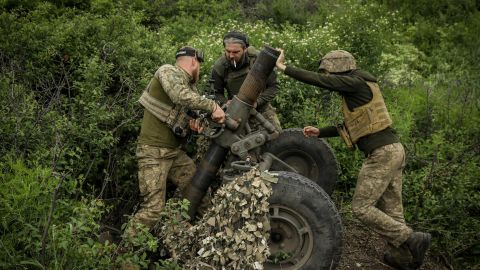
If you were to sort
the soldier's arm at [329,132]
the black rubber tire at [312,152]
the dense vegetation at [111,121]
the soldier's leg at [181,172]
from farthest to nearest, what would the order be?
the black rubber tire at [312,152] → the soldier's arm at [329,132] → the soldier's leg at [181,172] → the dense vegetation at [111,121]

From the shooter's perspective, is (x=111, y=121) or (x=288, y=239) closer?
(x=288, y=239)

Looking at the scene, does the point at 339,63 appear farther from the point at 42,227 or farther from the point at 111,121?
the point at 42,227

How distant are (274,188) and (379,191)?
1.22m

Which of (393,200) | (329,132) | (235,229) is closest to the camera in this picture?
(235,229)

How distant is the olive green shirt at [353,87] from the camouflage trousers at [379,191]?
9cm

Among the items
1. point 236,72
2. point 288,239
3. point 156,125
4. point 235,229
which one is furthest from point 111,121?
point 288,239

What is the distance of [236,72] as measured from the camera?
6570 mm

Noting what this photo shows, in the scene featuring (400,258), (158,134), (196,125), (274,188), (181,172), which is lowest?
(400,258)

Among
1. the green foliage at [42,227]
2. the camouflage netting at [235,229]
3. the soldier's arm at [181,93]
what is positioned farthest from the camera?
the soldier's arm at [181,93]

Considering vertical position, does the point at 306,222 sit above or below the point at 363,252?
above

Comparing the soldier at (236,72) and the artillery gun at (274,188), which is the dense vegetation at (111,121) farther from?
the artillery gun at (274,188)

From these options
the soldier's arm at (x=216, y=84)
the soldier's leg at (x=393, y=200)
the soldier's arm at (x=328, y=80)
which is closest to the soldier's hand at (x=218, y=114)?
the soldier's arm at (x=328, y=80)

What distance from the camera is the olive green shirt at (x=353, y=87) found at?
5.36m

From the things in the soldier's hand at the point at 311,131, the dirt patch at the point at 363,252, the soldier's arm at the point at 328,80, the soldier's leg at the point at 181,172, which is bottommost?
the dirt patch at the point at 363,252
